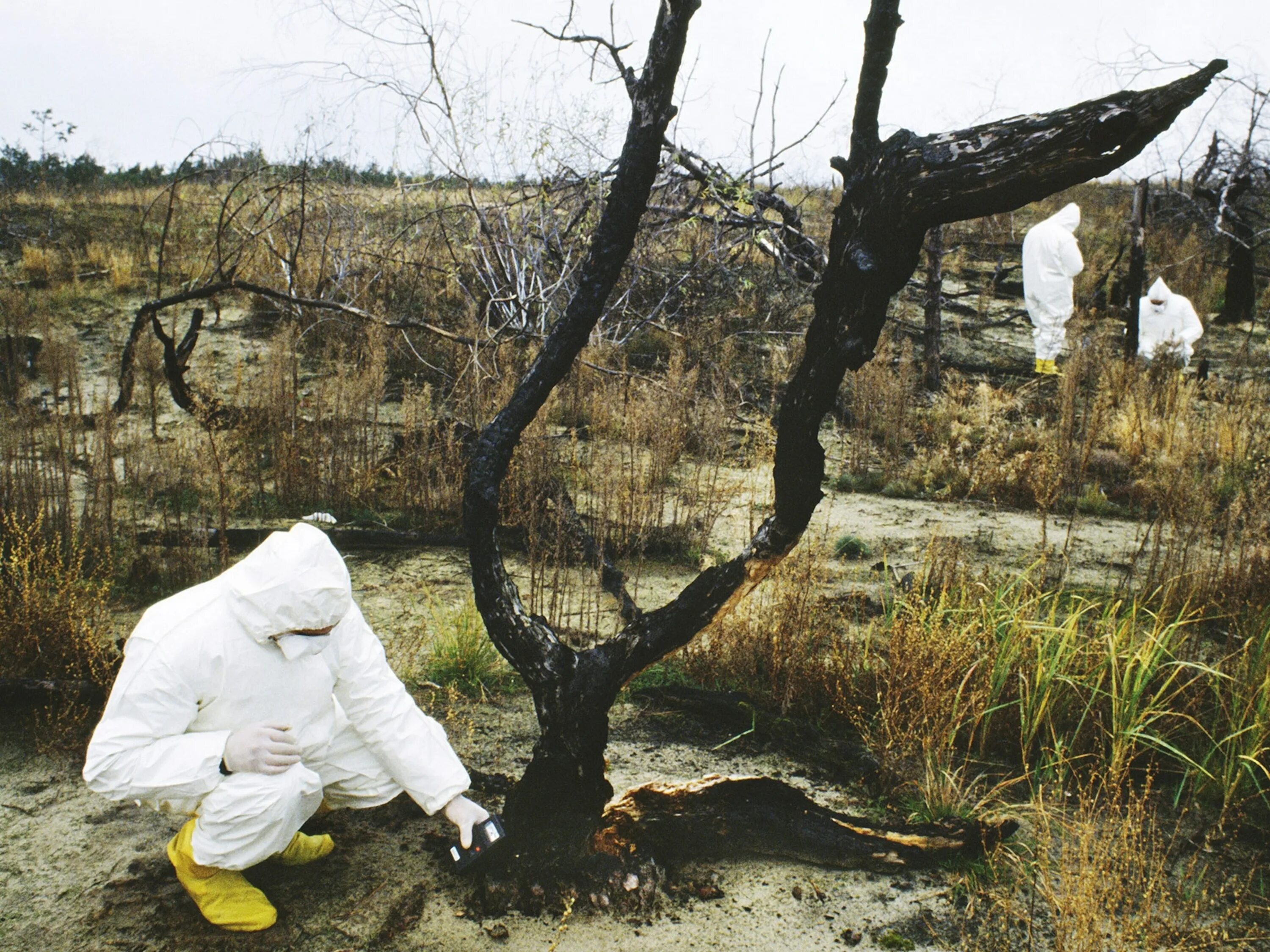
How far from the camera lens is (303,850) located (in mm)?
2643

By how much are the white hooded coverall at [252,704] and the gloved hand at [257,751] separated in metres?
0.03

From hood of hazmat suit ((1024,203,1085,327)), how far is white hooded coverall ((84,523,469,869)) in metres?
→ 9.25

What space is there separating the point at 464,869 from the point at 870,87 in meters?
2.57

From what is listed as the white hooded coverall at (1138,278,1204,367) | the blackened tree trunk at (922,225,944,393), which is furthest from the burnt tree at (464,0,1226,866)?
the white hooded coverall at (1138,278,1204,367)

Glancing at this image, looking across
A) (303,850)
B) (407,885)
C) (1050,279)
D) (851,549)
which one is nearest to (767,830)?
(407,885)

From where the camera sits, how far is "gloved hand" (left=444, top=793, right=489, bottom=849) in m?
2.41

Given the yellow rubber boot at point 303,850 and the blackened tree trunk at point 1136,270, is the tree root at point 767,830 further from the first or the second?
the blackened tree trunk at point 1136,270

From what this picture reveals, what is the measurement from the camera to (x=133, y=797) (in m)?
2.15

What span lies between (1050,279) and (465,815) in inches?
370

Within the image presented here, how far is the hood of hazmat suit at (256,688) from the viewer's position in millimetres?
2104

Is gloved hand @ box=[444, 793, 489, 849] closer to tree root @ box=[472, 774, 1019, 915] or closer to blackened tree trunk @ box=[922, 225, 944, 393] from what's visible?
tree root @ box=[472, 774, 1019, 915]

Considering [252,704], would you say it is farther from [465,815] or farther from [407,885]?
[407,885]

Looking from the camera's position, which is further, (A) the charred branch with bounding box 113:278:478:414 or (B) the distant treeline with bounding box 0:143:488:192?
(B) the distant treeline with bounding box 0:143:488:192

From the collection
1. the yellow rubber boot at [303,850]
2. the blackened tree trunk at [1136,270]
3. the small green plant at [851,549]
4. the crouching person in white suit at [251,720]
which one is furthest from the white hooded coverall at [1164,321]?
the yellow rubber boot at [303,850]
